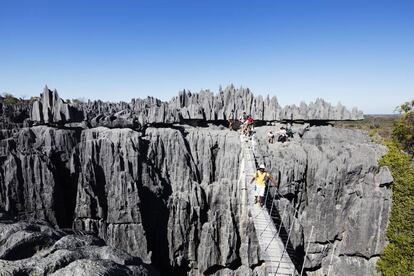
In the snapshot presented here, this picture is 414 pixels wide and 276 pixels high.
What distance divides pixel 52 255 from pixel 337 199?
65.1 ft

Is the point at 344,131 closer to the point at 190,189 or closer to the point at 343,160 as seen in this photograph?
the point at 343,160

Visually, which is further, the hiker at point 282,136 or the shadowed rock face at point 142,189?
the hiker at point 282,136

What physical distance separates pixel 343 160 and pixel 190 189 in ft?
33.9

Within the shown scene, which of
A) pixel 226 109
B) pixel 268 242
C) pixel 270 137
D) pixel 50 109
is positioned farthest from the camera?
pixel 226 109

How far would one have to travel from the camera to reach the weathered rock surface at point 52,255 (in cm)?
413

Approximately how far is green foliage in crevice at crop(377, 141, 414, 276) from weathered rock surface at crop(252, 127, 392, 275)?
0.46m

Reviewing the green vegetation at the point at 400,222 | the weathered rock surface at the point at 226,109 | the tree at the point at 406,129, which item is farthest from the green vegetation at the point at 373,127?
the green vegetation at the point at 400,222

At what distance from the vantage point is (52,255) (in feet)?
15.1

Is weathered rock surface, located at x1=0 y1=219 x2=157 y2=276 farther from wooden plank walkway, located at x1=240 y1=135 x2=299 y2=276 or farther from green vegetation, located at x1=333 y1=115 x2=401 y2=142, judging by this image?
green vegetation, located at x1=333 y1=115 x2=401 y2=142

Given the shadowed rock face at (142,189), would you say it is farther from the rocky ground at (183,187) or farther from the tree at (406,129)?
the tree at (406,129)

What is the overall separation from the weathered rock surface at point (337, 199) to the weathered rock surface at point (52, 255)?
1521 centimetres

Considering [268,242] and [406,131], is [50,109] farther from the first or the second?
[406,131]

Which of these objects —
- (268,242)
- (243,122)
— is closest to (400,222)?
(243,122)

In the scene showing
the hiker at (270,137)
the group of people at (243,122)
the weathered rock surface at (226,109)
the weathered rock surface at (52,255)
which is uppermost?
the weathered rock surface at (226,109)
